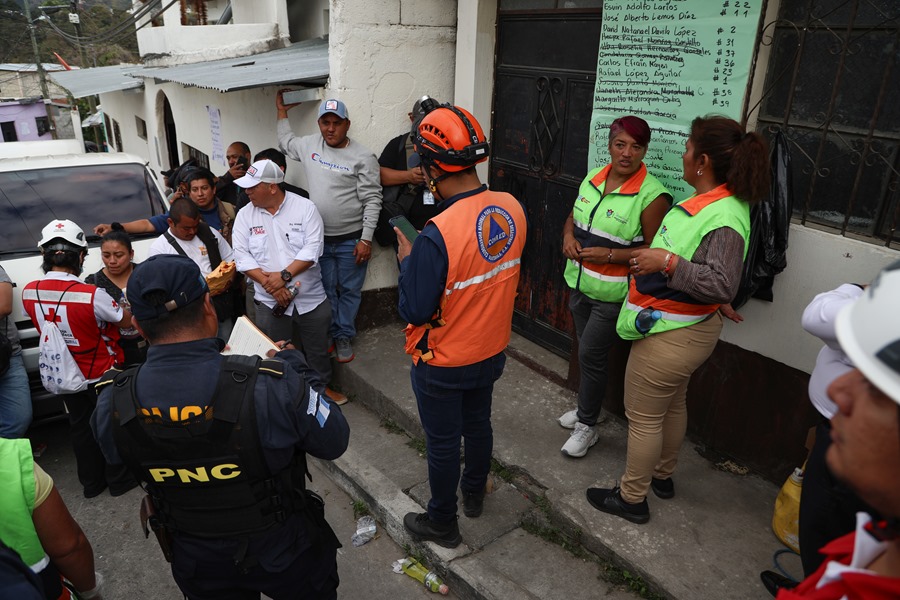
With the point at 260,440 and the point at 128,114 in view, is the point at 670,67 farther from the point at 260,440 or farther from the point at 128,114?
the point at 128,114

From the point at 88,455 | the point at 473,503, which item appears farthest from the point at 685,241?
the point at 88,455

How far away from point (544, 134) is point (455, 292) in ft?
7.26

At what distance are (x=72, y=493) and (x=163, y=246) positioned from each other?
172 cm

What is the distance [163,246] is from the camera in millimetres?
4293

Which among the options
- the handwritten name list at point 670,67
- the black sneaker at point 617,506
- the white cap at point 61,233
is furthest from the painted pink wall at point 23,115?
the black sneaker at point 617,506

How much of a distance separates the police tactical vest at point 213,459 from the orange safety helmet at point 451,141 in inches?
45.0

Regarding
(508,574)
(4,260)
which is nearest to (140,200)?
(4,260)

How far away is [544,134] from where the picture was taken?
4465mm

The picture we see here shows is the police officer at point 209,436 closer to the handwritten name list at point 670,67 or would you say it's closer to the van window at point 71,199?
the handwritten name list at point 670,67

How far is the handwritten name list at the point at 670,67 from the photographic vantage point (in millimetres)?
3150

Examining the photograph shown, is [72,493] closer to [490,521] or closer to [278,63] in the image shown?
[490,521]

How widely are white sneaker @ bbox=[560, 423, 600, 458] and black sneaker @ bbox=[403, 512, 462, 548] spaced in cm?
85

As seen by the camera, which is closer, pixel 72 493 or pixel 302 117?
pixel 72 493

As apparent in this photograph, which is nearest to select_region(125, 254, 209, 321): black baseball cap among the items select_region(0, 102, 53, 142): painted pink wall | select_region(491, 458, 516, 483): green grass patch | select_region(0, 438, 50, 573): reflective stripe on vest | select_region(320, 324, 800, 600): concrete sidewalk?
select_region(0, 438, 50, 573): reflective stripe on vest
